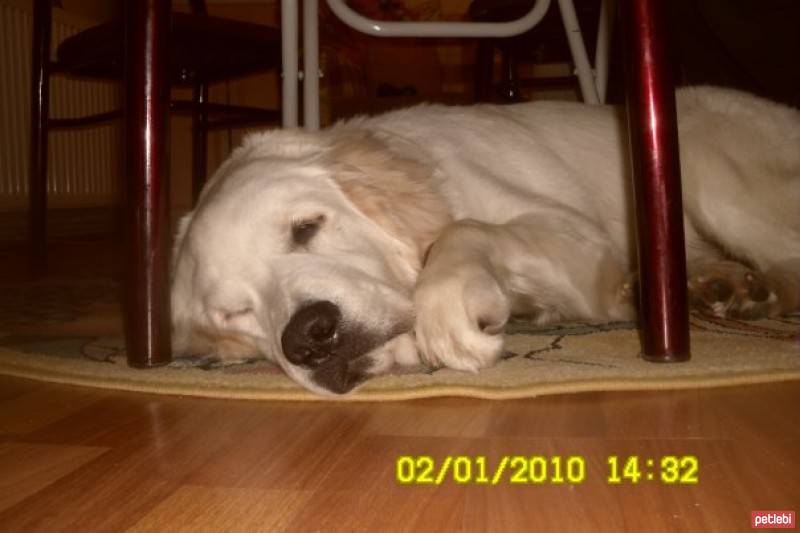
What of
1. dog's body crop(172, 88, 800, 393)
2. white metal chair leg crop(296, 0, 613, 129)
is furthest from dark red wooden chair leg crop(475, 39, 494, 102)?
dog's body crop(172, 88, 800, 393)

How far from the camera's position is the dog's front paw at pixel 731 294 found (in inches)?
73.0

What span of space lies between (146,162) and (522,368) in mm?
887

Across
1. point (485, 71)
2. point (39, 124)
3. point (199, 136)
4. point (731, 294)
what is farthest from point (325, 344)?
point (199, 136)

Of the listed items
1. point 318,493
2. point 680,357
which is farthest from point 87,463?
point 680,357

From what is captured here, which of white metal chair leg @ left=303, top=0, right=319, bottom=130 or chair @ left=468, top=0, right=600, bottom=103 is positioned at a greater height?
chair @ left=468, top=0, right=600, bottom=103

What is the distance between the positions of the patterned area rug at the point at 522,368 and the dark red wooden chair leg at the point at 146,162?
16 cm

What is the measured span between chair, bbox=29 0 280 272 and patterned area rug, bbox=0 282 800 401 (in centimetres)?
169

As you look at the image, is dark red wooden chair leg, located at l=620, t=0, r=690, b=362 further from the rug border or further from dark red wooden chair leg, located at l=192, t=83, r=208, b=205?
dark red wooden chair leg, located at l=192, t=83, r=208, b=205

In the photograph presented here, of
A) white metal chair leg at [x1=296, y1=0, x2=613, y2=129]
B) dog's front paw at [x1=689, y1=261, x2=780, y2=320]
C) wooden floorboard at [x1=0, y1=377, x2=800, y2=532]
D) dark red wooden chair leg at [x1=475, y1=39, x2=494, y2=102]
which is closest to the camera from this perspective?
wooden floorboard at [x1=0, y1=377, x2=800, y2=532]

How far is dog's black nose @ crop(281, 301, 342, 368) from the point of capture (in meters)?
1.44

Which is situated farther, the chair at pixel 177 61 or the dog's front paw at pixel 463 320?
the chair at pixel 177 61

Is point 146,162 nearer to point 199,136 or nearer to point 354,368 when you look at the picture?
point 354,368
